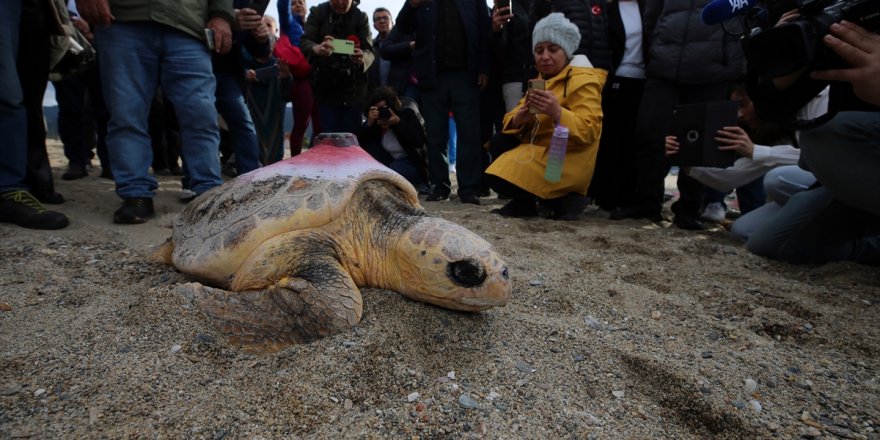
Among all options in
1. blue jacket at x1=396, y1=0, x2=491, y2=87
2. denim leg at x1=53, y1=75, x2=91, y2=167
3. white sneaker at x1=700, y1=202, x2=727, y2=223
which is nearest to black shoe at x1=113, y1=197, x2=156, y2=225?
denim leg at x1=53, y1=75, x2=91, y2=167

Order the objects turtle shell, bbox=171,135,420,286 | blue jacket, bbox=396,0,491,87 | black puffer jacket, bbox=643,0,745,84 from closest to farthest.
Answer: turtle shell, bbox=171,135,420,286
black puffer jacket, bbox=643,0,745,84
blue jacket, bbox=396,0,491,87

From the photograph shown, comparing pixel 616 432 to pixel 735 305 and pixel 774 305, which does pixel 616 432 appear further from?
pixel 774 305

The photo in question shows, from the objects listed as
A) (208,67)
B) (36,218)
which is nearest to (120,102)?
(208,67)

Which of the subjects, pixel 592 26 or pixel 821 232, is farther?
pixel 592 26

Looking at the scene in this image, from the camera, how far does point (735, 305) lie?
5.14 ft

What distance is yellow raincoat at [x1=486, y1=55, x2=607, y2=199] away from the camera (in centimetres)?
286

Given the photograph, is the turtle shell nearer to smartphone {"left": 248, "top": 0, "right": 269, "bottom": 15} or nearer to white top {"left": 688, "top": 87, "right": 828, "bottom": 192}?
smartphone {"left": 248, "top": 0, "right": 269, "bottom": 15}

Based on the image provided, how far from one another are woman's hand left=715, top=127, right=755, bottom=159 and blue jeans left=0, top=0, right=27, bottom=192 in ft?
12.6

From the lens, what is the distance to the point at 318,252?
4.47 feet

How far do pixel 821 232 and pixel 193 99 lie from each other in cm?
334

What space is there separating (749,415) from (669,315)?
54cm

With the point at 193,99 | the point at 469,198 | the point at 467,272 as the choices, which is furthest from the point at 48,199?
the point at 467,272

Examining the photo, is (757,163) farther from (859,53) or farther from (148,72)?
(148,72)

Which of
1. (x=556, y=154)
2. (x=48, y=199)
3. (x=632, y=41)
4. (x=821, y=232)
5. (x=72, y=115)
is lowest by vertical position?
(x=48, y=199)
